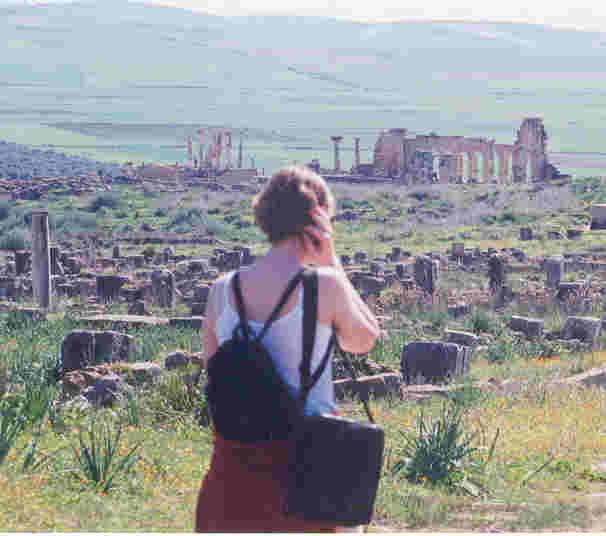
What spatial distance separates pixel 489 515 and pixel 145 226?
36589 mm

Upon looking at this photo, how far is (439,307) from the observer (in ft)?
63.7

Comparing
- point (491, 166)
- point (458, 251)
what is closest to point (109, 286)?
point (458, 251)

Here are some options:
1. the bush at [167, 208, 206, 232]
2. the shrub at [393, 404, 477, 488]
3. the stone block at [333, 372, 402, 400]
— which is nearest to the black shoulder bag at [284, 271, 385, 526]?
the shrub at [393, 404, 477, 488]

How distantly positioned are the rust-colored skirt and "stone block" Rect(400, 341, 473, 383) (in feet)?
25.0

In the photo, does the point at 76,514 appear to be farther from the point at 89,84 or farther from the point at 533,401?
the point at 89,84

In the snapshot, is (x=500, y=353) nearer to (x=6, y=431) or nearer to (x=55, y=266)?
(x=6, y=431)

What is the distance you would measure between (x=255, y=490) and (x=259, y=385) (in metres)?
0.41

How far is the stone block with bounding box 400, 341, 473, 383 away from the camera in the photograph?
12180 millimetres

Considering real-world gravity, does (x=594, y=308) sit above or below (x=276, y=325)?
below

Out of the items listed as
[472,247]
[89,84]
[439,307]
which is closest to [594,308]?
[439,307]

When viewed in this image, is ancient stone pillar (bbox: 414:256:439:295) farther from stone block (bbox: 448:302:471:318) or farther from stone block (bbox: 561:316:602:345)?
stone block (bbox: 561:316:602:345)

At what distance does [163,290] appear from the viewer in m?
21.5

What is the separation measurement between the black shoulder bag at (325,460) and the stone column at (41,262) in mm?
15716

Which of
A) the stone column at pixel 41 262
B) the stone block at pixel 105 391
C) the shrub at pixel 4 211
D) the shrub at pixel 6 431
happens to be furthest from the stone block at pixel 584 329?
the shrub at pixel 4 211
